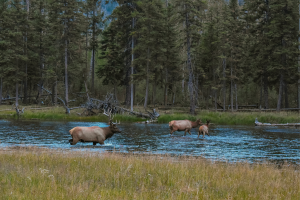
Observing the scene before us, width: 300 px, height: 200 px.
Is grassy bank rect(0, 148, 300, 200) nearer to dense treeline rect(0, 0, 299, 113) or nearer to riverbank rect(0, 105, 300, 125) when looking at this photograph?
riverbank rect(0, 105, 300, 125)

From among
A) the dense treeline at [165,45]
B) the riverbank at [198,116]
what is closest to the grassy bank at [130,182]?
the riverbank at [198,116]

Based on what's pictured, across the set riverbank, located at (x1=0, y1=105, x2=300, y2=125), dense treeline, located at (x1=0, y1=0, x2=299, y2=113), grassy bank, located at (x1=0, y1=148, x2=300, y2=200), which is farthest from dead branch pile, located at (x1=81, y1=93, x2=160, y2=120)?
grassy bank, located at (x1=0, y1=148, x2=300, y2=200)

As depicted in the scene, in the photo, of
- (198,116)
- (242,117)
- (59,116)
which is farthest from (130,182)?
(59,116)

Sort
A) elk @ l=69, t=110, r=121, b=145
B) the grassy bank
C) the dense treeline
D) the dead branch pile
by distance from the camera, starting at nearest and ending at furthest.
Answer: the grassy bank
elk @ l=69, t=110, r=121, b=145
the dead branch pile
the dense treeline

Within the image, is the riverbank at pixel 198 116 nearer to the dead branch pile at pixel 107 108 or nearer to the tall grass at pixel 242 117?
the tall grass at pixel 242 117

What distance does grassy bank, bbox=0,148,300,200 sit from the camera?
6535 mm

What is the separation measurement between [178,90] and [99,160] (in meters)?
53.6

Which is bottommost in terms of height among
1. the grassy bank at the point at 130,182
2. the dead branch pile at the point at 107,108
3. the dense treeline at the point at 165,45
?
the grassy bank at the point at 130,182

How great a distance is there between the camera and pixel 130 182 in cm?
807

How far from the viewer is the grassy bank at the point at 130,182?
654cm

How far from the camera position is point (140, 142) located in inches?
797

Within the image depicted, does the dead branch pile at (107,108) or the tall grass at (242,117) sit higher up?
the dead branch pile at (107,108)

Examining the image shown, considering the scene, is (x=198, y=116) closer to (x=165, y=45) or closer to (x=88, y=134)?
(x=165, y=45)

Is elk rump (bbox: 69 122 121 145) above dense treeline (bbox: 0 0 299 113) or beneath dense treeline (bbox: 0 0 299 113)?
beneath
